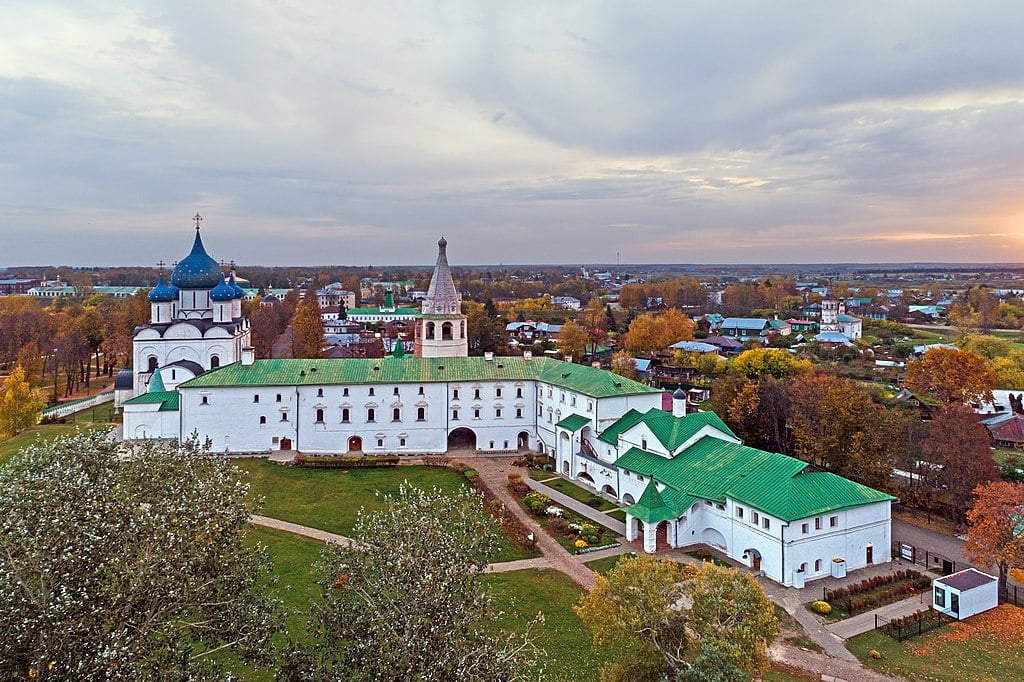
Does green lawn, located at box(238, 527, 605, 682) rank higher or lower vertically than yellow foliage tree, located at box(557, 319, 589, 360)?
lower

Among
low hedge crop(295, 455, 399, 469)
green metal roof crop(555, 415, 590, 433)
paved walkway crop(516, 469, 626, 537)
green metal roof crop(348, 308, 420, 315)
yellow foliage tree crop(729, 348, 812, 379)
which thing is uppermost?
green metal roof crop(348, 308, 420, 315)

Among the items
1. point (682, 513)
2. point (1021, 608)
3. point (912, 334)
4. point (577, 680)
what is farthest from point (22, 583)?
point (912, 334)

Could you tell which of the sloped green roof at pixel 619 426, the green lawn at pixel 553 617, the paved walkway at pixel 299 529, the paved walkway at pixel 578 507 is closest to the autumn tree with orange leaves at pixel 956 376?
the sloped green roof at pixel 619 426

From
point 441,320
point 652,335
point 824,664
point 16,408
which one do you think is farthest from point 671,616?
point 652,335

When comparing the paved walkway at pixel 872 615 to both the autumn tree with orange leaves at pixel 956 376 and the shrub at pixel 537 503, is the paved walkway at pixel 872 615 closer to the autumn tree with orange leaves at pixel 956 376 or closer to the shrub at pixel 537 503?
the shrub at pixel 537 503

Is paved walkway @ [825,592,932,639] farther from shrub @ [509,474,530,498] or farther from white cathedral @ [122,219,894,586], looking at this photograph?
shrub @ [509,474,530,498]

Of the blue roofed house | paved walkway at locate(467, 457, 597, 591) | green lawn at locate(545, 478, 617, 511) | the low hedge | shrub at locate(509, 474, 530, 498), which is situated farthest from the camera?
the low hedge

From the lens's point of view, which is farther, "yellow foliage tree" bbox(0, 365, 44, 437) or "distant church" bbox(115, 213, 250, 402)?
"distant church" bbox(115, 213, 250, 402)

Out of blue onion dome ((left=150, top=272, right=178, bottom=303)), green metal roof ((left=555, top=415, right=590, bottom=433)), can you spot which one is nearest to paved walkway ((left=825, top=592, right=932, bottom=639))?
green metal roof ((left=555, top=415, right=590, bottom=433))

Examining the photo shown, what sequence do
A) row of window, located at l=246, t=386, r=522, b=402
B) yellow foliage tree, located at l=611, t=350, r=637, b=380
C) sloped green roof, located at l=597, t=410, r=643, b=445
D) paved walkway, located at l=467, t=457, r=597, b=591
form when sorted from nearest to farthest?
paved walkway, located at l=467, t=457, r=597, b=591, sloped green roof, located at l=597, t=410, r=643, b=445, row of window, located at l=246, t=386, r=522, b=402, yellow foliage tree, located at l=611, t=350, r=637, b=380
